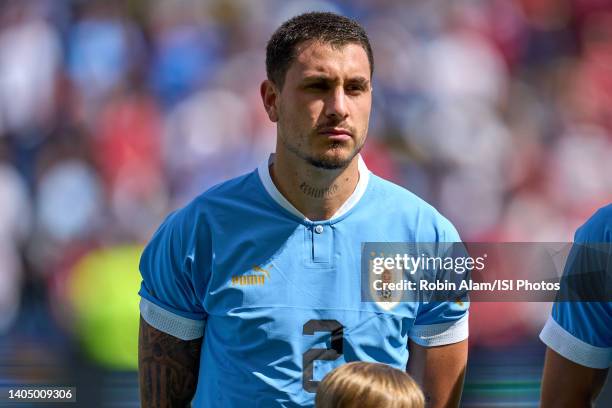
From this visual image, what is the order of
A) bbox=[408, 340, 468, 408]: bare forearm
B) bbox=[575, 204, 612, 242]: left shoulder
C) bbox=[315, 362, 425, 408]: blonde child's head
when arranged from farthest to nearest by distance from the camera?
bbox=[408, 340, 468, 408]: bare forearm
bbox=[575, 204, 612, 242]: left shoulder
bbox=[315, 362, 425, 408]: blonde child's head

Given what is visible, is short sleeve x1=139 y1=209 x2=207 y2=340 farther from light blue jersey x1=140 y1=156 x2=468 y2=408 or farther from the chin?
the chin

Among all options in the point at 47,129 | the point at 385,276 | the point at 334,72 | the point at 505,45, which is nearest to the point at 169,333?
the point at 385,276

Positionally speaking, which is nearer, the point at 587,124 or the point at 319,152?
the point at 319,152

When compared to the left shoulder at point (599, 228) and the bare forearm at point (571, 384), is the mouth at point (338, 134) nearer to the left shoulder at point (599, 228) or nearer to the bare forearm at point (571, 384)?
the left shoulder at point (599, 228)

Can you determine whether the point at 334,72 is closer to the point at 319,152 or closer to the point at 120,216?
the point at 319,152

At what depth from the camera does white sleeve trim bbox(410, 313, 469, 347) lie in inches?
82.6

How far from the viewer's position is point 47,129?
9.62ft

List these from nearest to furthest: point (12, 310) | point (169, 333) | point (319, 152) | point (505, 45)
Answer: point (319, 152), point (169, 333), point (12, 310), point (505, 45)

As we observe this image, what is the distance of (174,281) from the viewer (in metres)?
2.03

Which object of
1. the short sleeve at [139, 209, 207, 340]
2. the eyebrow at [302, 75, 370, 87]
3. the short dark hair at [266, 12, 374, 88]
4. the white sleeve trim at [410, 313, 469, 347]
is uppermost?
the short dark hair at [266, 12, 374, 88]

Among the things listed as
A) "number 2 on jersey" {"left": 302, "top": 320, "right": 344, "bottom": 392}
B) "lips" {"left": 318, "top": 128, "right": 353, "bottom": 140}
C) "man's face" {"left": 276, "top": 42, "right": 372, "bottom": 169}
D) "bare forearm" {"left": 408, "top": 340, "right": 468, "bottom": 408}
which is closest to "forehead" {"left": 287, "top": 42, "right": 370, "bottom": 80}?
"man's face" {"left": 276, "top": 42, "right": 372, "bottom": 169}

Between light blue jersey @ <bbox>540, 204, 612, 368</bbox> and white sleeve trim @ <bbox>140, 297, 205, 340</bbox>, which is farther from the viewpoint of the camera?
white sleeve trim @ <bbox>140, 297, 205, 340</bbox>

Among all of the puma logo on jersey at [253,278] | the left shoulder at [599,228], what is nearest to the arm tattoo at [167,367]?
the puma logo on jersey at [253,278]

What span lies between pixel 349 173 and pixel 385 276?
0.81 ft
